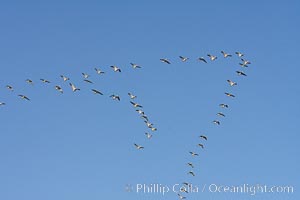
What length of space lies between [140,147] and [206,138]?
10696mm

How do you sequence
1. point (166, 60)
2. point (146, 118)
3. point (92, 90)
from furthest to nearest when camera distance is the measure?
point (146, 118) < point (166, 60) < point (92, 90)

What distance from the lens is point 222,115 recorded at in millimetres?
106688

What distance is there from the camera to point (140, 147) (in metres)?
115

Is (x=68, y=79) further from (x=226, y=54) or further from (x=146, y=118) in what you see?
(x=226, y=54)

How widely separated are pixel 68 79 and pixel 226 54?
23.9 metres

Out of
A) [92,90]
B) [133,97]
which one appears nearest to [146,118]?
[133,97]

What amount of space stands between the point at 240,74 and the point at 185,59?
38.0 ft

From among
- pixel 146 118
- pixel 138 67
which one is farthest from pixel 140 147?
pixel 138 67

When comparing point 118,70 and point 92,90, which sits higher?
point 118,70

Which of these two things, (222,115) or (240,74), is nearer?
(240,74)

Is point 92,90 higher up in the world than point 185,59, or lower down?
lower down

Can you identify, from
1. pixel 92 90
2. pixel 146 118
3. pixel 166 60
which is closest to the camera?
pixel 92 90

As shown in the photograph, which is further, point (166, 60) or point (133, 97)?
point (133, 97)

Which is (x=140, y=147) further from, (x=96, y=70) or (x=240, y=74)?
(x=240, y=74)
